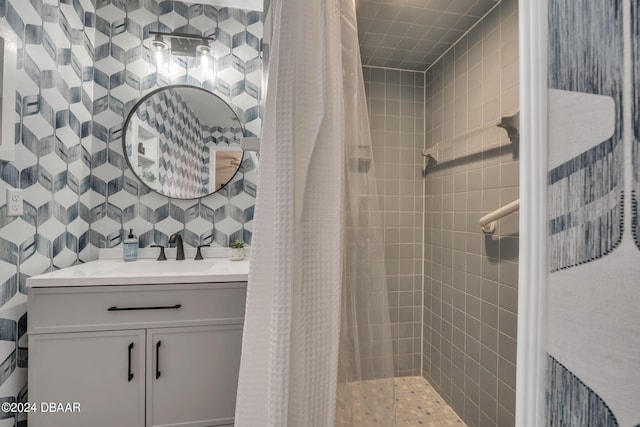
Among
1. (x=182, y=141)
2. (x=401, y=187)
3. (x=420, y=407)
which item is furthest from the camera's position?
(x=401, y=187)

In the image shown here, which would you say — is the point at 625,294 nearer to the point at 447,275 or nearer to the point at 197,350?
the point at 197,350

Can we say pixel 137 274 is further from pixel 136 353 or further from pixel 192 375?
pixel 192 375

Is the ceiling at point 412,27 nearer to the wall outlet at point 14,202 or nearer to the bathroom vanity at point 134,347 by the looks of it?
the bathroom vanity at point 134,347

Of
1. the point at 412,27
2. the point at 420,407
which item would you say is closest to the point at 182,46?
the point at 412,27

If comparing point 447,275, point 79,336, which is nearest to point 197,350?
point 79,336

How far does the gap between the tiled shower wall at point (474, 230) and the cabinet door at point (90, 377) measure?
1.58m

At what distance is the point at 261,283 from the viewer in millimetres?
776

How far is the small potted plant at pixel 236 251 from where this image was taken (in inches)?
72.6

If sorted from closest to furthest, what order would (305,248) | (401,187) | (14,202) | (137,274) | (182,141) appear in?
(305,248), (14,202), (137,274), (182,141), (401,187)

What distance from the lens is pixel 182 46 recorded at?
1874 millimetres

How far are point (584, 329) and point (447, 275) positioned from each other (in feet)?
5.83

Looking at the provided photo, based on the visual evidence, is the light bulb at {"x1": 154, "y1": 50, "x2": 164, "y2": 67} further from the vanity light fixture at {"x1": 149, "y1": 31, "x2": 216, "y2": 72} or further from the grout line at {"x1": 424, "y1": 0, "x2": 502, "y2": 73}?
the grout line at {"x1": 424, "y1": 0, "x2": 502, "y2": 73}

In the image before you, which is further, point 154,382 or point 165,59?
point 165,59

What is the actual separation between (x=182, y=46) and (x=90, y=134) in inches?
29.6
